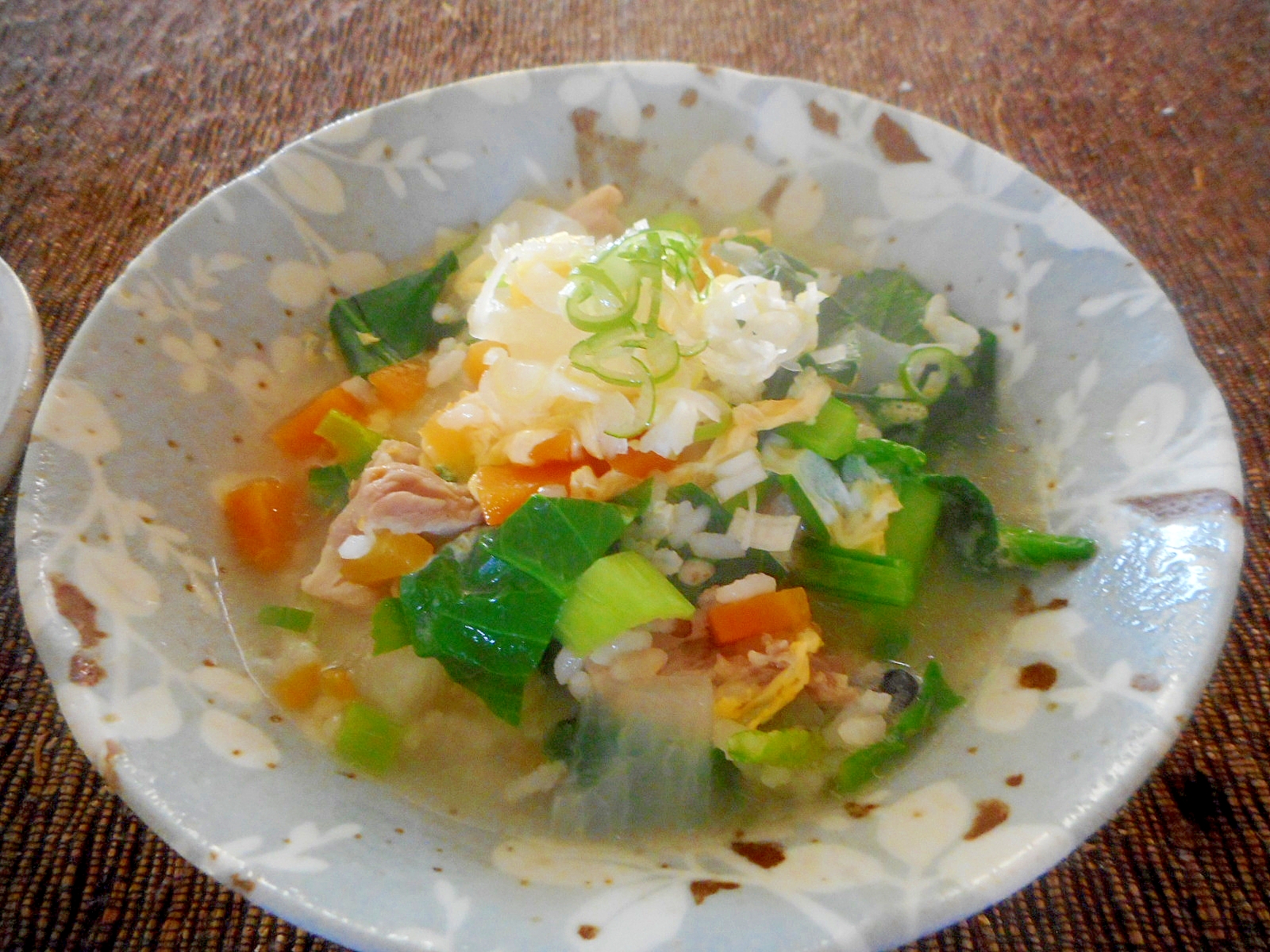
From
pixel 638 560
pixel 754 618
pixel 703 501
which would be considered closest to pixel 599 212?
pixel 703 501

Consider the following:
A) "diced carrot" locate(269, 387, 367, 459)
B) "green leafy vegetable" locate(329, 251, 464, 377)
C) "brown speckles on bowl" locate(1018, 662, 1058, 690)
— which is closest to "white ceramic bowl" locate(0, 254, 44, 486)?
"diced carrot" locate(269, 387, 367, 459)

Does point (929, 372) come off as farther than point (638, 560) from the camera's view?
Yes

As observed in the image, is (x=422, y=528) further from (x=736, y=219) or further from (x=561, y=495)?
(x=736, y=219)

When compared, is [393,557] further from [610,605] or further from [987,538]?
[987,538]

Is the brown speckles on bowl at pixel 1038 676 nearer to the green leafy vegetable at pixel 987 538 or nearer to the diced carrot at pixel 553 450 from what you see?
the green leafy vegetable at pixel 987 538

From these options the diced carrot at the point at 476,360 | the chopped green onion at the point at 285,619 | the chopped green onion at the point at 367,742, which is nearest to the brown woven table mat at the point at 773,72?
the chopped green onion at the point at 367,742

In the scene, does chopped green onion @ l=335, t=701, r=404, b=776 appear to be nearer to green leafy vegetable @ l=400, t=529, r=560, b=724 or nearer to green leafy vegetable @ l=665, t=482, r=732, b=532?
green leafy vegetable @ l=400, t=529, r=560, b=724
